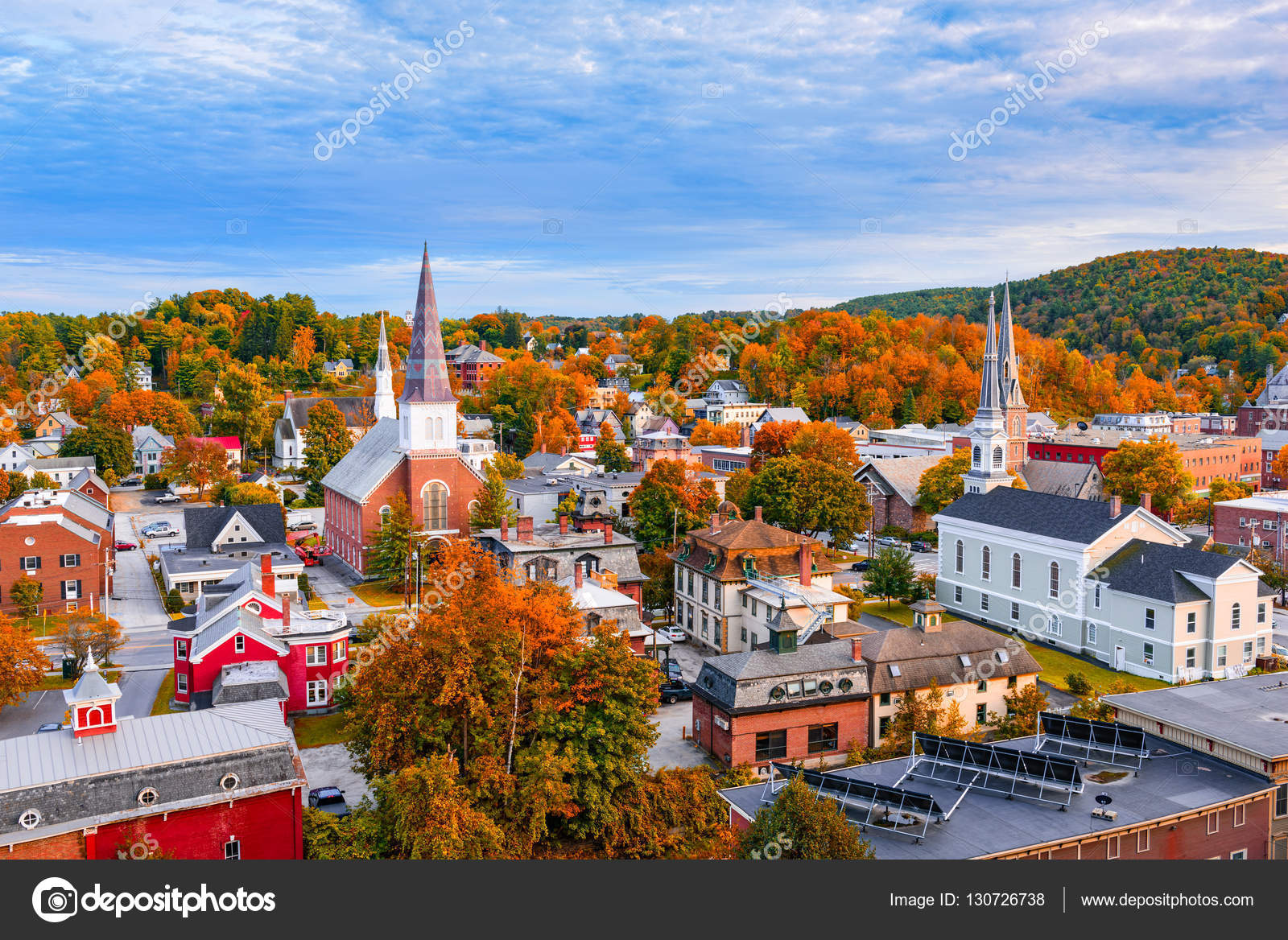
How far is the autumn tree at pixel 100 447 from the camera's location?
9525 centimetres

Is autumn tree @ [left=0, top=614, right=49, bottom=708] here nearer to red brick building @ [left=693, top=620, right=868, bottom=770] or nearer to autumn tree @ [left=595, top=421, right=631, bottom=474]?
red brick building @ [left=693, top=620, right=868, bottom=770]

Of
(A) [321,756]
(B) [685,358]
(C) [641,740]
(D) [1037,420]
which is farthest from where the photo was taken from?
(B) [685,358]

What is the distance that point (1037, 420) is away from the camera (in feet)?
367

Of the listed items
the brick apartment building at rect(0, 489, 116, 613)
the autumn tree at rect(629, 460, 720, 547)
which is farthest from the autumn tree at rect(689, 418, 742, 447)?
the brick apartment building at rect(0, 489, 116, 613)

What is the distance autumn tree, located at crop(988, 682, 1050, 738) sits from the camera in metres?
31.6

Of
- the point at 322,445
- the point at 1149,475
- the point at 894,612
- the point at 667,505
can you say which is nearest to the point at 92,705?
the point at 894,612

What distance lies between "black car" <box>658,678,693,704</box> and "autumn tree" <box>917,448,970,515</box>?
1529 inches

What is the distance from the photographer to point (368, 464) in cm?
6488

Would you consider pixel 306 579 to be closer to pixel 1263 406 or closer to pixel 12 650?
pixel 12 650

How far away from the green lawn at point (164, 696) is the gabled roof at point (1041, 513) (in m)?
40.2

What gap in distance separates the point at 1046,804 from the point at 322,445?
82352mm

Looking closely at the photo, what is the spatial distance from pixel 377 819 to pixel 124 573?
4569 centimetres

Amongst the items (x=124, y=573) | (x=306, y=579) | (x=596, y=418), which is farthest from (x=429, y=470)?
(x=596, y=418)

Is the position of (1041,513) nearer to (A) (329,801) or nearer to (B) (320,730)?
(B) (320,730)
